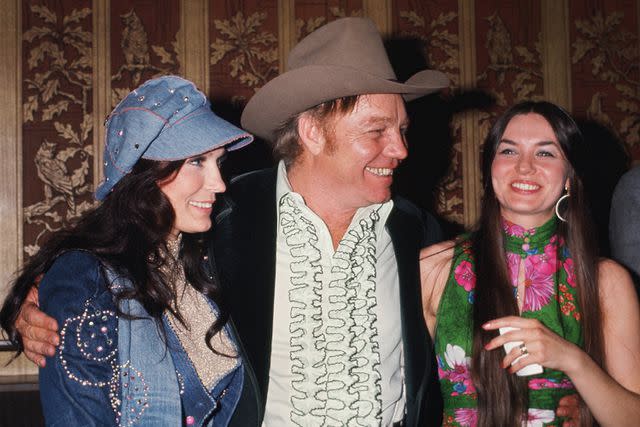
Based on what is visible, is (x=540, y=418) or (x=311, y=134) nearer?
(x=540, y=418)

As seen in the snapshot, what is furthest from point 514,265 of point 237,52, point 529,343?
point 237,52

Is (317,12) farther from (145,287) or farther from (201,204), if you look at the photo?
(145,287)

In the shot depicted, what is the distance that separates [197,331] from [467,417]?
3.06 ft

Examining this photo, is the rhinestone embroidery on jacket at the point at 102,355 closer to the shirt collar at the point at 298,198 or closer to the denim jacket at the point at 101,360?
the denim jacket at the point at 101,360

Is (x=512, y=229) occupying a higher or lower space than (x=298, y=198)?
lower

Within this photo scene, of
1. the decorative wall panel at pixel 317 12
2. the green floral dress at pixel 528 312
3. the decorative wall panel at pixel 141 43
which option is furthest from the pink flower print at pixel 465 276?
the decorative wall panel at pixel 141 43

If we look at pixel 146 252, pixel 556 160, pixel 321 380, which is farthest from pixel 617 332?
pixel 146 252

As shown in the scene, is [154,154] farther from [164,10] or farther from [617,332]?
[164,10]

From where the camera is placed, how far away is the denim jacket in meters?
1.43

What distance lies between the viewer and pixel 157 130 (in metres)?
1.63

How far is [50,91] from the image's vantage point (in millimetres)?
3633

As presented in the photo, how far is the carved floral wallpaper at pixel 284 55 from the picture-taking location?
3.63 m

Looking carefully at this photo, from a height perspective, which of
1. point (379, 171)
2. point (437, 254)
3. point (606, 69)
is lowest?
point (437, 254)

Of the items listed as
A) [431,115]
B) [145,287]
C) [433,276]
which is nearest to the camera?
[145,287]
